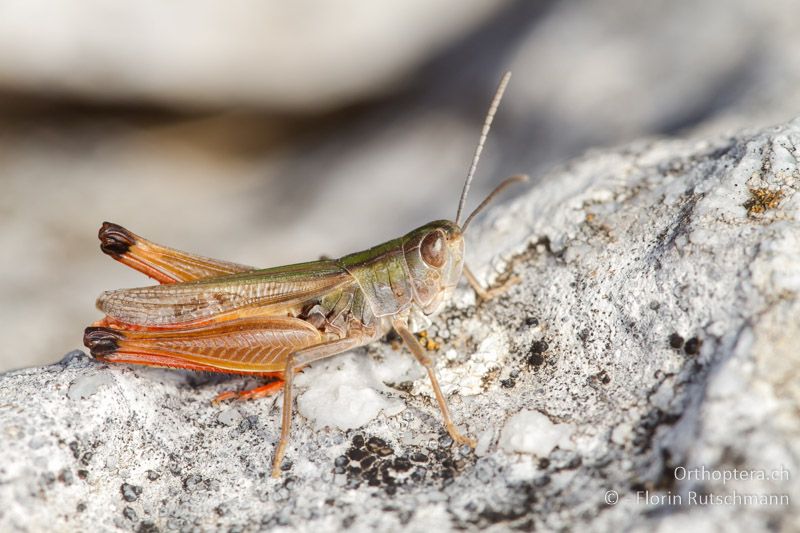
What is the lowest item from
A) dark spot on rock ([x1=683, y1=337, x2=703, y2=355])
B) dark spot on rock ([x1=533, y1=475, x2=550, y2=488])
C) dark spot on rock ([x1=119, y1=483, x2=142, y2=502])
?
dark spot on rock ([x1=533, y1=475, x2=550, y2=488])

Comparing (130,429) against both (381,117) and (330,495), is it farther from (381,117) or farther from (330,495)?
(381,117)

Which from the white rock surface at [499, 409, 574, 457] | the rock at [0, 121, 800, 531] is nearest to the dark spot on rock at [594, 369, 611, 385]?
the rock at [0, 121, 800, 531]

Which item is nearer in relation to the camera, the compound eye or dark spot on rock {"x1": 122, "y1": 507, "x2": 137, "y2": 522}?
dark spot on rock {"x1": 122, "y1": 507, "x2": 137, "y2": 522}

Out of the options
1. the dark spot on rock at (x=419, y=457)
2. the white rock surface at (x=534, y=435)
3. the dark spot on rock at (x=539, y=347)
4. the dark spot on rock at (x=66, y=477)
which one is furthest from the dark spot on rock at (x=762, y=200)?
the dark spot on rock at (x=66, y=477)

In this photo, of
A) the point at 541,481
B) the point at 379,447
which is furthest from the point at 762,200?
the point at 379,447

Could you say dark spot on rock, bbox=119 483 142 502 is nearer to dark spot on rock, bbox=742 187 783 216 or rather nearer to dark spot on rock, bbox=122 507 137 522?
dark spot on rock, bbox=122 507 137 522

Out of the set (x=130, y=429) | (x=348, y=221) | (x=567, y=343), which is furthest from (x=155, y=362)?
(x=348, y=221)
